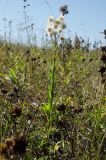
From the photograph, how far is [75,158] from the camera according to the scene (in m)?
1.98

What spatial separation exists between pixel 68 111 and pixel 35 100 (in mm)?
602

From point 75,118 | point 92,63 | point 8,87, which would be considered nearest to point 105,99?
point 75,118

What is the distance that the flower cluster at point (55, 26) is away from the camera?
288cm

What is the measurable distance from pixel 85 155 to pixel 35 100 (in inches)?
48.4

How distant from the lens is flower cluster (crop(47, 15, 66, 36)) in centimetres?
288

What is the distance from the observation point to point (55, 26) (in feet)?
9.60

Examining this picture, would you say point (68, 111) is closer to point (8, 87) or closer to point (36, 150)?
point (36, 150)

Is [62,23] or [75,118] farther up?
[62,23]

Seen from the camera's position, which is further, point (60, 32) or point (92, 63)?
point (92, 63)

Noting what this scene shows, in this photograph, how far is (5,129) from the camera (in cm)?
205

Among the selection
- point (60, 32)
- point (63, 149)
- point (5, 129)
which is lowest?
point (63, 149)

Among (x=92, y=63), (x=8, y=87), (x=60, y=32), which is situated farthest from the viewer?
(x=92, y=63)

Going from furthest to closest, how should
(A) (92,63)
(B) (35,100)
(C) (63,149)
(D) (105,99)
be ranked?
(A) (92,63), (B) (35,100), (D) (105,99), (C) (63,149)

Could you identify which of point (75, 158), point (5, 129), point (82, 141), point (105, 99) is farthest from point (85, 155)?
point (105, 99)
